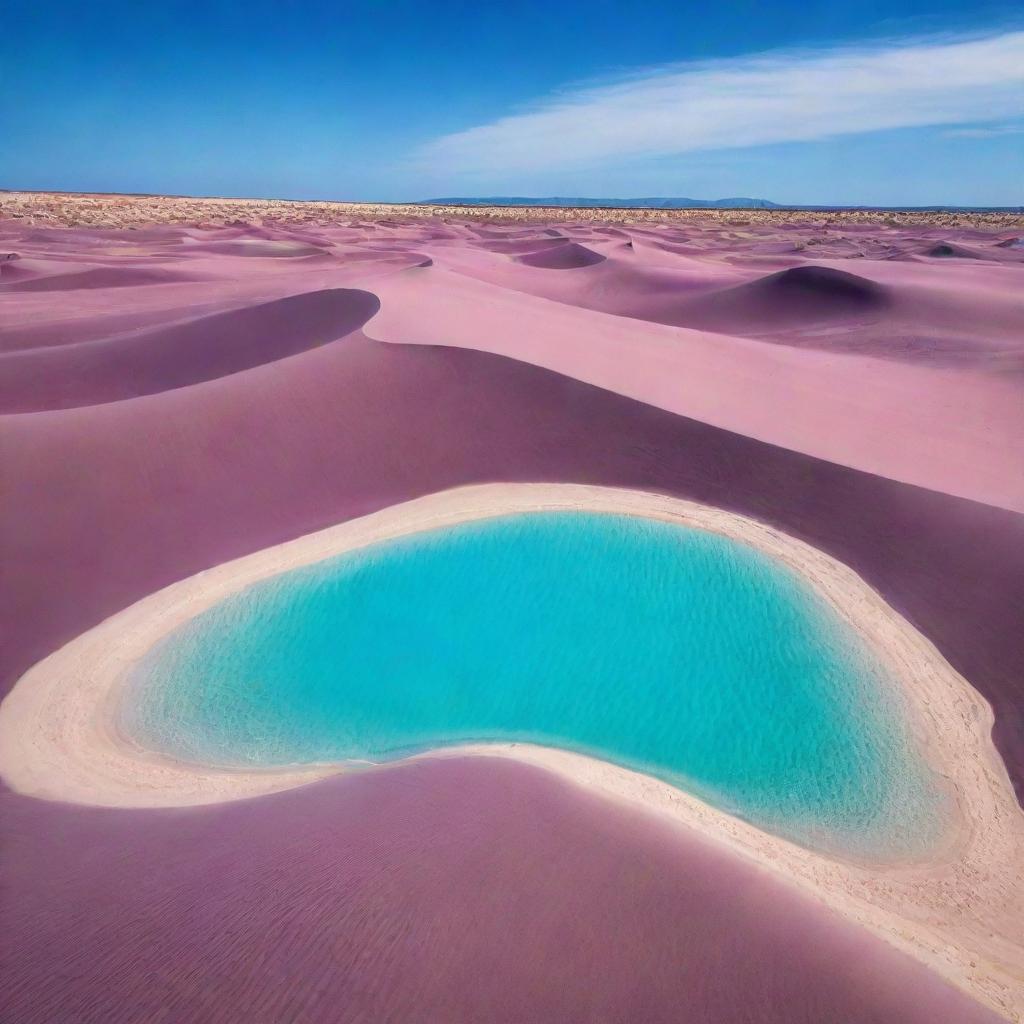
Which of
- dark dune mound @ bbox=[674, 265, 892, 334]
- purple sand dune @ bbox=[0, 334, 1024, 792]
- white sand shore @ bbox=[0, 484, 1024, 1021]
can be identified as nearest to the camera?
white sand shore @ bbox=[0, 484, 1024, 1021]

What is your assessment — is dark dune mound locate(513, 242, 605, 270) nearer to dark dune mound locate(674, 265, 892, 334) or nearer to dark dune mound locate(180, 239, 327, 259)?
dark dune mound locate(674, 265, 892, 334)

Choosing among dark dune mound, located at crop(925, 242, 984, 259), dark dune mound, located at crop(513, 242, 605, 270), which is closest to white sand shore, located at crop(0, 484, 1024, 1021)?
dark dune mound, located at crop(513, 242, 605, 270)

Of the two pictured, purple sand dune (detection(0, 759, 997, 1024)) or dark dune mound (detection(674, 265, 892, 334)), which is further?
dark dune mound (detection(674, 265, 892, 334))

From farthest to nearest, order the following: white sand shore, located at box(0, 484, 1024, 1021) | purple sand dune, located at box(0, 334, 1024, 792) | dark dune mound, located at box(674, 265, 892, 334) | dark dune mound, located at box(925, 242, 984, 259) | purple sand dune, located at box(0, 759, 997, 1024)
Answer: dark dune mound, located at box(925, 242, 984, 259) < dark dune mound, located at box(674, 265, 892, 334) < purple sand dune, located at box(0, 334, 1024, 792) < white sand shore, located at box(0, 484, 1024, 1021) < purple sand dune, located at box(0, 759, 997, 1024)

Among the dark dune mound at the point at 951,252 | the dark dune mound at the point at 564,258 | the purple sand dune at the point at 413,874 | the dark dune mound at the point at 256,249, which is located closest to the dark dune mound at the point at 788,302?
the dark dune mound at the point at 564,258

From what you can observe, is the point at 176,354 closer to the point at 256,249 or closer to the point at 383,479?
the point at 383,479

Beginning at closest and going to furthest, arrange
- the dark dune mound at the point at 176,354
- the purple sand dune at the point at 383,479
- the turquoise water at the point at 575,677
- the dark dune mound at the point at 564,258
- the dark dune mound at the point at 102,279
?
1. the turquoise water at the point at 575,677
2. the purple sand dune at the point at 383,479
3. the dark dune mound at the point at 176,354
4. the dark dune mound at the point at 102,279
5. the dark dune mound at the point at 564,258

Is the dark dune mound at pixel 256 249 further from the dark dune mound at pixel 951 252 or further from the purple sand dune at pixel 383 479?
the dark dune mound at pixel 951 252

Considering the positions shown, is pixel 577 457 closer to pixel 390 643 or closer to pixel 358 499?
pixel 358 499
